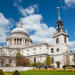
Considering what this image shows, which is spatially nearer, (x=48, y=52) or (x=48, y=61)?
(x=48, y=61)

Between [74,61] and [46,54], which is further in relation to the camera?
[46,54]

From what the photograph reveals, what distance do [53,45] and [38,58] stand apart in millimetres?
10867

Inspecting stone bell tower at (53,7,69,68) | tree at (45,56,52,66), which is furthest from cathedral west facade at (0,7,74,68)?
tree at (45,56,52,66)

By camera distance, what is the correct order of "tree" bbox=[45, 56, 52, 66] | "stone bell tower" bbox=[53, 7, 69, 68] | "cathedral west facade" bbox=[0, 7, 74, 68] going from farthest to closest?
"cathedral west facade" bbox=[0, 7, 74, 68] → "stone bell tower" bbox=[53, 7, 69, 68] → "tree" bbox=[45, 56, 52, 66]

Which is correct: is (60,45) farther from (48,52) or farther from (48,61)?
(48,61)

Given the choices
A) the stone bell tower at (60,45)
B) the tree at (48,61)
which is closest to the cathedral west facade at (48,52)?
the stone bell tower at (60,45)

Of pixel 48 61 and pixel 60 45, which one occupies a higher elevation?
pixel 60 45

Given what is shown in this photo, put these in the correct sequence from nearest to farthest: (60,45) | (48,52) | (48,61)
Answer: (48,61), (60,45), (48,52)

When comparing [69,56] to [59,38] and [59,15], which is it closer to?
[59,38]

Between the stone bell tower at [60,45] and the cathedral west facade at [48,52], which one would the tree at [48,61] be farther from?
the stone bell tower at [60,45]

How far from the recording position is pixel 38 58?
6975 centimetres

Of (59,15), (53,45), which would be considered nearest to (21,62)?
(53,45)

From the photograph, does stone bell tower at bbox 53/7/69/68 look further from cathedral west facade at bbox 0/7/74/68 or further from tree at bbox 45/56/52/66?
tree at bbox 45/56/52/66

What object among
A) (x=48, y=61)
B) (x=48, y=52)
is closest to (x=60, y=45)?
(x=48, y=52)
